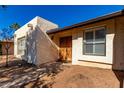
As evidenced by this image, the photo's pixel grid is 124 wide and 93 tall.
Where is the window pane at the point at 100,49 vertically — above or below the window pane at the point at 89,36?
below

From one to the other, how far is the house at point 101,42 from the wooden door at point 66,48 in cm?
172

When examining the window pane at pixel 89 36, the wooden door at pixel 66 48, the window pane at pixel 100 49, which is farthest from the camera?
the wooden door at pixel 66 48

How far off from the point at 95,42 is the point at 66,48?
4090 millimetres

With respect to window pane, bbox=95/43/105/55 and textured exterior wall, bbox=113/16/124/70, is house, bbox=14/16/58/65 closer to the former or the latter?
window pane, bbox=95/43/105/55

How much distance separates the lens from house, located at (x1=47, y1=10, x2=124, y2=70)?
740 centimetres

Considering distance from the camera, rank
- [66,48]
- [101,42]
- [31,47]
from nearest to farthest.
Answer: [101,42], [31,47], [66,48]

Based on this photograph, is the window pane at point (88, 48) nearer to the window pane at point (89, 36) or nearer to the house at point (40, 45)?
the window pane at point (89, 36)

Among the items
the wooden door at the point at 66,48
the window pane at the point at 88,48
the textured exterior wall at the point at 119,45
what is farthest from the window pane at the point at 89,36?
the wooden door at the point at 66,48

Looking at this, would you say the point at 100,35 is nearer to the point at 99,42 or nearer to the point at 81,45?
the point at 99,42

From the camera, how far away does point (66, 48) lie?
1227 centimetres

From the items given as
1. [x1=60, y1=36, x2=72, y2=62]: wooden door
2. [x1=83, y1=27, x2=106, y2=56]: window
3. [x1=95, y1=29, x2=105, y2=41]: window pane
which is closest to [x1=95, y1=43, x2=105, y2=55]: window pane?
[x1=83, y1=27, x2=106, y2=56]: window

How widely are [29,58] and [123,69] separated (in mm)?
7601

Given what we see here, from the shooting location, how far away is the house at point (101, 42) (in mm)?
7398

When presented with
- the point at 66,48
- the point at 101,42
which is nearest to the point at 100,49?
the point at 101,42
